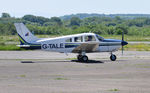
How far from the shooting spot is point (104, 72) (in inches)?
691

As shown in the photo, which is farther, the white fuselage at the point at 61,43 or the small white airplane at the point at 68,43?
the white fuselage at the point at 61,43

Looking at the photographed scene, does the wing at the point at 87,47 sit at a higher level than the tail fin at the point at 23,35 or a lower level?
lower

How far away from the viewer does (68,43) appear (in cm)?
2317

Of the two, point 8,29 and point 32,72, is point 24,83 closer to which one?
point 32,72

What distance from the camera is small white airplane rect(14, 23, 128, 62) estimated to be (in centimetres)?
2255

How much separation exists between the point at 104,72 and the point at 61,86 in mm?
5121

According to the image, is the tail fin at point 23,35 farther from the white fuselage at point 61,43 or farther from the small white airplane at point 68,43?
the white fuselage at point 61,43

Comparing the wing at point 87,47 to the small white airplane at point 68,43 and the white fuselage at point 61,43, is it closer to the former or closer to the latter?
the small white airplane at point 68,43

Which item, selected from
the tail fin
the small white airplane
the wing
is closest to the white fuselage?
the small white airplane

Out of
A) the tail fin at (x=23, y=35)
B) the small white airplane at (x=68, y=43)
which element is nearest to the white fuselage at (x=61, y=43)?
the small white airplane at (x=68, y=43)

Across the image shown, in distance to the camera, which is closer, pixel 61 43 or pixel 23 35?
pixel 23 35

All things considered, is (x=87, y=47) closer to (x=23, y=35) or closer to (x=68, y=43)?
(x=68, y=43)

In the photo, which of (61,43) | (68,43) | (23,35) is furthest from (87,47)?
(23,35)

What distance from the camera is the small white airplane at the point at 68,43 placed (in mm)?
22547
